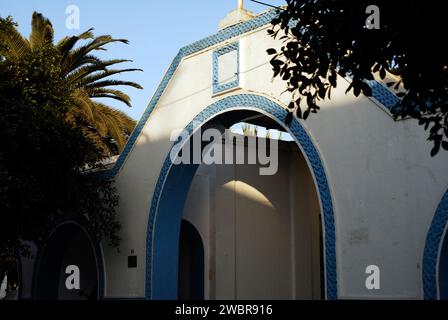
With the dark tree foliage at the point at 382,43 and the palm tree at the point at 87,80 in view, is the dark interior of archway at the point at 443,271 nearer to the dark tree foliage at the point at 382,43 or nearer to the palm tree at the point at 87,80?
the dark tree foliage at the point at 382,43

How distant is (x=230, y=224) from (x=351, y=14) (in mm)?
9587

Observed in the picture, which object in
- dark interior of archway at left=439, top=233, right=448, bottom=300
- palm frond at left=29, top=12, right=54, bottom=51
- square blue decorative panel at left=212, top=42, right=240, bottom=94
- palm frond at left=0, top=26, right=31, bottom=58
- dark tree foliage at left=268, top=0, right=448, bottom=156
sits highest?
palm frond at left=29, top=12, right=54, bottom=51

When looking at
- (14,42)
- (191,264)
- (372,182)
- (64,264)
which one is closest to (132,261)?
(191,264)

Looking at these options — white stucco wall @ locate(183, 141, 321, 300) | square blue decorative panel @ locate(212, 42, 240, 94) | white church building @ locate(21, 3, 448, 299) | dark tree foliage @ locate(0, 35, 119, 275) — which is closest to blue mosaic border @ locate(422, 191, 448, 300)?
white church building @ locate(21, 3, 448, 299)

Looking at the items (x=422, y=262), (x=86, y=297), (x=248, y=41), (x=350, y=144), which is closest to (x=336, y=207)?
(x=350, y=144)

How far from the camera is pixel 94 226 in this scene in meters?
12.7

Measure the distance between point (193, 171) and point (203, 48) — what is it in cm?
210

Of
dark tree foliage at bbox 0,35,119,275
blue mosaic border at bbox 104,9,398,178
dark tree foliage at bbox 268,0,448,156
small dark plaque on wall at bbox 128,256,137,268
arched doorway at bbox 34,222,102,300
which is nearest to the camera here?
dark tree foliage at bbox 268,0,448,156

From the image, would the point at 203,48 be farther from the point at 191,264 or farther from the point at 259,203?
the point at 191,264

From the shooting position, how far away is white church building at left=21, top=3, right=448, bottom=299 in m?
8.57

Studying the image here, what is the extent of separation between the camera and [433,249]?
320 inches

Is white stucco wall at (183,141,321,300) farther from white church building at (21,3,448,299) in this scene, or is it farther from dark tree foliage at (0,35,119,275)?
dark tree foliage at (0,35,119,275)

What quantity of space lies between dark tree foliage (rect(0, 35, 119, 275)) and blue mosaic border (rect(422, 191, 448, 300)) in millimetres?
5975

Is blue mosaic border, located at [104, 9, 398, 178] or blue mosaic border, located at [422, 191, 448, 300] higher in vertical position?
blue mosaic border, located at [104, 9, 398, 178]
